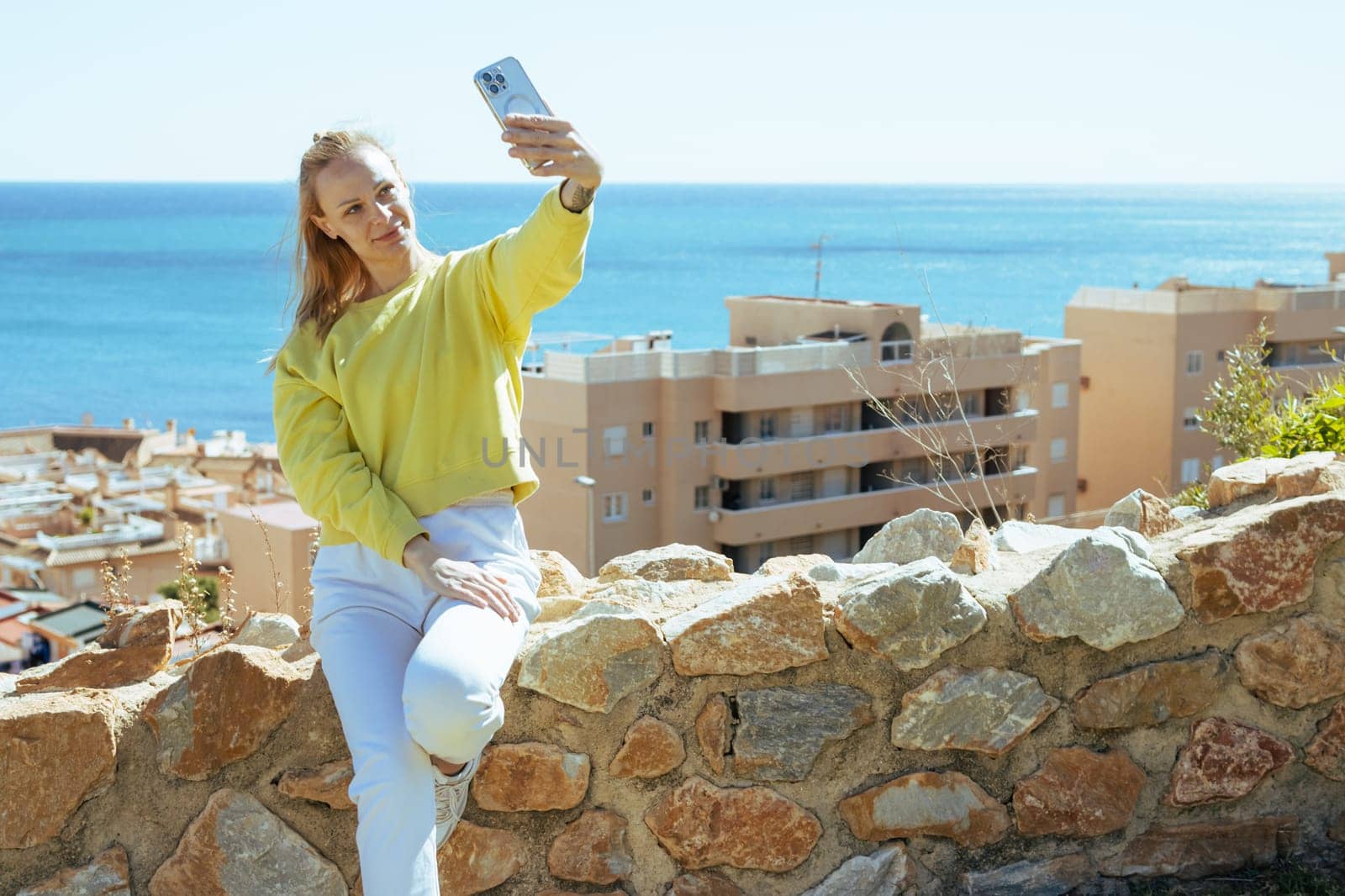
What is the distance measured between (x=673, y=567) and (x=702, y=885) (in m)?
0.57

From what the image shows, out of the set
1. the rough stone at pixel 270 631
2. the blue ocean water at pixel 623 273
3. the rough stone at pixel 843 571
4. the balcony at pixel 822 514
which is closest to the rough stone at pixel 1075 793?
the rough stone at pixel 843 571

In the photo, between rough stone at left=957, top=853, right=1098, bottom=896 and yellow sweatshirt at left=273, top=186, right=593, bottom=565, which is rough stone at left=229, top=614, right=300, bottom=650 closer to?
yellow sweatshirt at left=273, top=186, right=593, bottom=565

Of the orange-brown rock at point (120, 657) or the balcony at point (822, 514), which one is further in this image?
the balcony at point (822, 514)

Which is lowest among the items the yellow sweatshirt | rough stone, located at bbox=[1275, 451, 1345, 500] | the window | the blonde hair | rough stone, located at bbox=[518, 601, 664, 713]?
the window

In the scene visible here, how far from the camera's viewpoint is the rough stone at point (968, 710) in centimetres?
222

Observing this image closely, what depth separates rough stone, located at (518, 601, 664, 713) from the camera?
2158mm

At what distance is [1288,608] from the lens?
229 centimetres

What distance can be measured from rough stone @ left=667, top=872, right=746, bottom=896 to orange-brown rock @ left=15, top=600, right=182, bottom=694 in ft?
2.97

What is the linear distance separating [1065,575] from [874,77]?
236 ft

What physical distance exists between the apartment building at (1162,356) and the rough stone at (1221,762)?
92.8ft

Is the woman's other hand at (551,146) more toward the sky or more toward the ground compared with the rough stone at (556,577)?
more toward the sky

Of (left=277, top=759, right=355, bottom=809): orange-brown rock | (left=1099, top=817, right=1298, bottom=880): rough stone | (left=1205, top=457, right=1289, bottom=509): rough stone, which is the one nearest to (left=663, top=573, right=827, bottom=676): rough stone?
(left=277, top=759, right=355, bottom=809): orange-brown rock

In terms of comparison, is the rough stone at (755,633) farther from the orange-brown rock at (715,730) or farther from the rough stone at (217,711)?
the rough stone at (217,711)

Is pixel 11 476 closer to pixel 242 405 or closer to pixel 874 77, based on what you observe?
pixel 242 405
